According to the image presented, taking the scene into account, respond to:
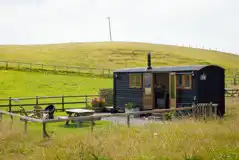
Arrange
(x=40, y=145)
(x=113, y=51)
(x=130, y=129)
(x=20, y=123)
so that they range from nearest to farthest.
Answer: (x=40, y=145), (x=130, y=129), (x=20, y=123), (x=113, y=51)

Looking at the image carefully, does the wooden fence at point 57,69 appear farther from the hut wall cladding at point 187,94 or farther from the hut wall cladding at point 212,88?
the hut wall cladding at point 212,88

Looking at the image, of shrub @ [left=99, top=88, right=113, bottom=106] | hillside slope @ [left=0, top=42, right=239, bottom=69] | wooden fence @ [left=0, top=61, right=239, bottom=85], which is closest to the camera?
shrub @ [left=99, top=88, right=113, bottom=106]

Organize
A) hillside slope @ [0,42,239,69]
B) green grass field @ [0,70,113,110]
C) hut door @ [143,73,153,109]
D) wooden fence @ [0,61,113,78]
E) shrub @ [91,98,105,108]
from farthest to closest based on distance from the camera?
1. hillside slope @ [0,42,239,69]
2. wooden fence @ [0,61,113,78]
3. green grass field @ [0,70,113,110]
4. shrub @ [91,98,105,108]
5. hut door @ [143,73,153,109]

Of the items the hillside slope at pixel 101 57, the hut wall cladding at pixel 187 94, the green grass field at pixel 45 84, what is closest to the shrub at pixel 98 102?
the hut wall cladding at pixel 187 94

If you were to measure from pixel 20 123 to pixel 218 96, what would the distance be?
9.03m

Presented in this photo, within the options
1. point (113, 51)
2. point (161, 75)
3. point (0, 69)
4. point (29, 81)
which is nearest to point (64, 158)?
point (161, 75)

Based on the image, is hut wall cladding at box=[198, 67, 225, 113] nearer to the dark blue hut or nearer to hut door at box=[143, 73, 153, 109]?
the dark blue hut

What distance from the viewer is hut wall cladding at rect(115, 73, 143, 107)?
771 inches

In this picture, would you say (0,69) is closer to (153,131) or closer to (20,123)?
(20,123)

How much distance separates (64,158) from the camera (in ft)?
27.3

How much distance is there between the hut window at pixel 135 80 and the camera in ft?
64.2

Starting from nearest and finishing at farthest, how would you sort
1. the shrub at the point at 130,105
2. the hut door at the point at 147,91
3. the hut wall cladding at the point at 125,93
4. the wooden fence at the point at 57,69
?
the hut door at the point at 147,91
the shrub at the point at 130,105
the hut wall cladding at the point at 125,93
the wooden fence at the point at 57,69

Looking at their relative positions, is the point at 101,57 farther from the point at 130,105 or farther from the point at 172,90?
the point at 172,90

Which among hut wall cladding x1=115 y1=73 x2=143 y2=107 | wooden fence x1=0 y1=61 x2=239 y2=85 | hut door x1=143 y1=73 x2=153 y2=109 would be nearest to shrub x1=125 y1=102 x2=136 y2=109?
hut wall cladding x1=115 y1=73 x2=143 y2=107
